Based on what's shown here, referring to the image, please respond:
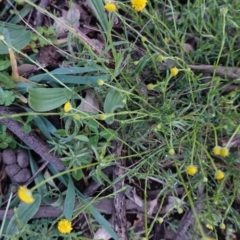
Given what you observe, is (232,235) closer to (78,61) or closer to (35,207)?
(35,207)

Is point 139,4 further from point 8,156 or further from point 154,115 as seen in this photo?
point 8,156

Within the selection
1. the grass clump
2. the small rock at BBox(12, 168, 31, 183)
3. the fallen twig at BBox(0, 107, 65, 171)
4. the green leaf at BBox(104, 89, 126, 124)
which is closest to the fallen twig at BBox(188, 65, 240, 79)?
the grass clump

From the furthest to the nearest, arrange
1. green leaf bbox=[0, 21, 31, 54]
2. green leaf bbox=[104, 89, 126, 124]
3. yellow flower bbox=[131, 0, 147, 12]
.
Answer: green leaf bbox=[0, 21, 31, 54] → green leaf bbox=[104, 89, 126, 124] → yellow flower bbox=[131, 0, 147, 12]

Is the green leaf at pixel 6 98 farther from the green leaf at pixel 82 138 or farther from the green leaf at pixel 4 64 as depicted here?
the green leaf at pixel 82 138

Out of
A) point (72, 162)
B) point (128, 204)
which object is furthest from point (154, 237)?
point (72, 162)

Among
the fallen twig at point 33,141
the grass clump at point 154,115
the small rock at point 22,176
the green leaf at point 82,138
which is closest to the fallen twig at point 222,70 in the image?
the grass clump at point 154,115

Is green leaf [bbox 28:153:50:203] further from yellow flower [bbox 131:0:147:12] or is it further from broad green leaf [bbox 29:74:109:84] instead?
yellow flower [bbox 131:0:147:12]

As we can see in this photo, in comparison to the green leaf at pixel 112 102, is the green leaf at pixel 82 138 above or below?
below
